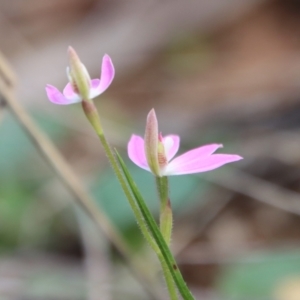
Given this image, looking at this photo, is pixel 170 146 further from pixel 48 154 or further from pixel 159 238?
pixel 48 154

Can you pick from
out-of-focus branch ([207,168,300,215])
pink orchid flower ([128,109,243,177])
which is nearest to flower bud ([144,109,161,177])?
pink orchid flower ([128,109,243,177])

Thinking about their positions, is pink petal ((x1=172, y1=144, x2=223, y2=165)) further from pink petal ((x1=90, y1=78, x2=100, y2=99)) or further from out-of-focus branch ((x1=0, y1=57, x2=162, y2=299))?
out-of-focus branch ((x1=0, y1=57, x2=162, y2=299))

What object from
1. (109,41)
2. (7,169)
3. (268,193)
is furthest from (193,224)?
(109,41)

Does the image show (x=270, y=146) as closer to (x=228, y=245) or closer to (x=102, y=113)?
(x=228, y=245)

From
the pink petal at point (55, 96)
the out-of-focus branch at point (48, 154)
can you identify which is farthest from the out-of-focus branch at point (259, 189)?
the pink petal at point (55, 96)

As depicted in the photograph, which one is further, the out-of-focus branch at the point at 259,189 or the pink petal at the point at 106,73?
the out-of-focus branch at the point at 259,189

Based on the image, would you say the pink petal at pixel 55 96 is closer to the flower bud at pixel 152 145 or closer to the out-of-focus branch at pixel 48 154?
the flower bud at pixel 152 145

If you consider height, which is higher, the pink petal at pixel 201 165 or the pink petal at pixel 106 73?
the pink petal at pixel 106 73
